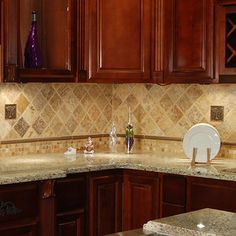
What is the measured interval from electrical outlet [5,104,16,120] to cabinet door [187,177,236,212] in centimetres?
134

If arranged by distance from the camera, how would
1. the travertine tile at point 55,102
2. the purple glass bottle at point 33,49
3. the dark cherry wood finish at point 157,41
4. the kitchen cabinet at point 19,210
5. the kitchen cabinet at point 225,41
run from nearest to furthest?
the kitchen cabinet at point 19,210
the kitchen cabinet at point 225,41
the purple glass bottle at point 33,49
the dark cherry wood finish at point 157,41
the travertine tile at point 55,102

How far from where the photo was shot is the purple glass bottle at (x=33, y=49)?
401 cm

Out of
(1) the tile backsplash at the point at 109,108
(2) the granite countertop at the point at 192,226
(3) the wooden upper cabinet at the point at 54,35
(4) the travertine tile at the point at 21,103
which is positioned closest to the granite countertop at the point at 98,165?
(1) the tile backsplash at the point at 109,108

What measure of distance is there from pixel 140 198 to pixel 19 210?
0.93m

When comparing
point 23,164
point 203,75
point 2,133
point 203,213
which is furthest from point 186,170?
point 203,213

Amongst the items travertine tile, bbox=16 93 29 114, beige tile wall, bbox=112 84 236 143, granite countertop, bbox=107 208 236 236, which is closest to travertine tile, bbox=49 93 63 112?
travertine tile, bbox=16 93 29 114

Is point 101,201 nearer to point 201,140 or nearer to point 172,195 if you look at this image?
point 172,195

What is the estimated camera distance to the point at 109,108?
489 cm

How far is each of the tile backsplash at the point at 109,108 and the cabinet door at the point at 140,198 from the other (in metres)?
0.67

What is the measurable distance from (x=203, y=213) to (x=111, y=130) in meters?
2.71

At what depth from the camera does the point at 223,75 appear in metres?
3.86

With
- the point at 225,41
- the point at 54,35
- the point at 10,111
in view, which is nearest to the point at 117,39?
the point at 54,35

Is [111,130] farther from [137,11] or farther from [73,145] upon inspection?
[137,11]

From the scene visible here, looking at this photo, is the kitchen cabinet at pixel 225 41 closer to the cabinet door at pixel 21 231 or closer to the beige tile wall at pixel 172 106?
the beige tile wall at pixel 172 106
